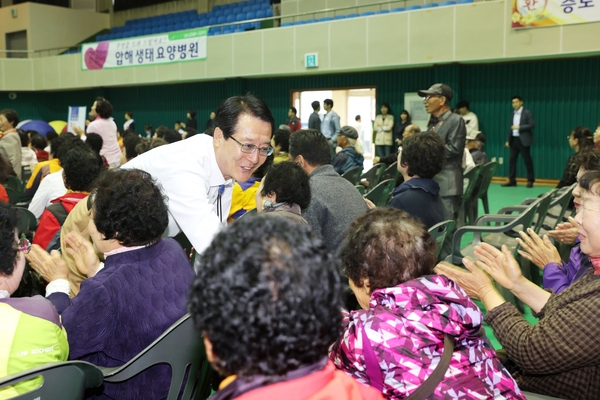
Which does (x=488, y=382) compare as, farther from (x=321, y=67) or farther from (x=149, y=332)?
(x=321, y=67)

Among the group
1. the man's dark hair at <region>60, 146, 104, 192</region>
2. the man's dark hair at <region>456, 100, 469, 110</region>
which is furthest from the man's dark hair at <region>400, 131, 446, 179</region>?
the man's dark hair at <region>456, 100, 469, 110</region>

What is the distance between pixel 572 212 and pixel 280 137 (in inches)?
104

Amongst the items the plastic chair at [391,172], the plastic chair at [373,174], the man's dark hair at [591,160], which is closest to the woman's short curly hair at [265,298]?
the man's dark hair at [591,160]

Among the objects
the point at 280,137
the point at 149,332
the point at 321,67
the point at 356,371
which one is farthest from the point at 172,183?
the point at 321,67

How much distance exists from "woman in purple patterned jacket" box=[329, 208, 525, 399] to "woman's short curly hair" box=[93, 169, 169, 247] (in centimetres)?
69

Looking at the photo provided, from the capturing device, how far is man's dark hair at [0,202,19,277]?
60.6 inches

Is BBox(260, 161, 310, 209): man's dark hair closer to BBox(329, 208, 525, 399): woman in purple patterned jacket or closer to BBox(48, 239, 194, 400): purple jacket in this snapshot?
BBox(48, 239, 194, 400): purple jacket

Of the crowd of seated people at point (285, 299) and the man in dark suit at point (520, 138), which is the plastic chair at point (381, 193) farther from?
the man in dark suit at point (520, 138)

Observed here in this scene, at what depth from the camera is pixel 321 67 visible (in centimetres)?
1215

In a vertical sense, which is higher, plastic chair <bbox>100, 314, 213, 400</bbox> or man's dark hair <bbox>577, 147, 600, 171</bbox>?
man's dark hair <bbox>577, 147, 600, 171</bbox>

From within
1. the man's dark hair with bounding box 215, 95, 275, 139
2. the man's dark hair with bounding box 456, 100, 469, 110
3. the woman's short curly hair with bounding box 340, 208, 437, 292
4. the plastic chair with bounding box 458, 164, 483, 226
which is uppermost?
the man's dark hair with bounding box 456, 100, 469, 110

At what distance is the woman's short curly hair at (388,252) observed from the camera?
57.5 inches

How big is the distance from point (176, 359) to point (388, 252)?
67 cm

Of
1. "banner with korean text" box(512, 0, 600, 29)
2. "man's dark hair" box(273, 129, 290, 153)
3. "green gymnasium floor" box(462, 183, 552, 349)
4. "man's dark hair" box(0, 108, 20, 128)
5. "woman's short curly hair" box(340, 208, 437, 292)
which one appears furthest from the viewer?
"banner with korean text" box(512, 0, 600, 29)
